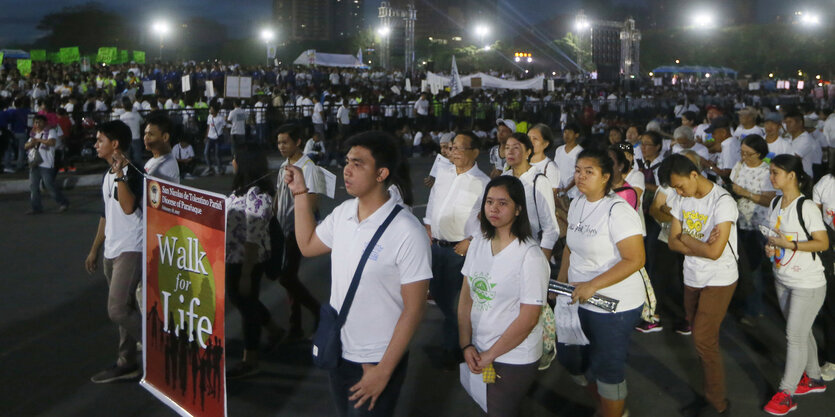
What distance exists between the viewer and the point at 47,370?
5664mm

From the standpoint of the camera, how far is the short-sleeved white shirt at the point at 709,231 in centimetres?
471

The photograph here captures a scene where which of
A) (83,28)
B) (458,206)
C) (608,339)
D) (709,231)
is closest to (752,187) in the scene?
(709,231)

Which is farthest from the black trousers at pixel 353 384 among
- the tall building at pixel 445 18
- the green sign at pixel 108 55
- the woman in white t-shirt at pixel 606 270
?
the tall building at pixel 445 18

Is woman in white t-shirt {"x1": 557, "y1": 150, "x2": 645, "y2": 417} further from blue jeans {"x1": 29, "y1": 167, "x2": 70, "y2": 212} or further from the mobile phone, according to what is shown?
blue jeans {"x1": 29, "y1": 167, "x2": 70, "y2": 212}

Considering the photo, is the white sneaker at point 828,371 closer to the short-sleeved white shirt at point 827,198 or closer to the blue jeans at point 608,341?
the short-sleeved white shirt at point 827,198

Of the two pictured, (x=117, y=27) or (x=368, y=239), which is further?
(x=117, y=27)

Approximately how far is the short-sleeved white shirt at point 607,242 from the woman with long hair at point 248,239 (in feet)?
7.76

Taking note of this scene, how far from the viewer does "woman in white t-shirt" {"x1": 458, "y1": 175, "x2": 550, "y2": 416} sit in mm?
3445

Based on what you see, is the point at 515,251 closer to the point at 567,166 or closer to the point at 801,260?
the point at 801,260

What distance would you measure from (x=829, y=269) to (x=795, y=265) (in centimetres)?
45

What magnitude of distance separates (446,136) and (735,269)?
12.8 ft

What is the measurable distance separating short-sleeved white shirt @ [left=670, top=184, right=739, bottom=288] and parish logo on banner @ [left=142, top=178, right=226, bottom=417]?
2924 millimetres

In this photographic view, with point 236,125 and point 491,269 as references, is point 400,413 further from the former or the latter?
point 236,125

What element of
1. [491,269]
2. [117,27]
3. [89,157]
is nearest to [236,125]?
[89,157]
